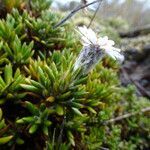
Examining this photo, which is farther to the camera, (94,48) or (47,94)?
(47,94)

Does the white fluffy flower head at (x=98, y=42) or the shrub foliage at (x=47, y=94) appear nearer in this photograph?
the white fluffy flower head at (x=98, y=42)

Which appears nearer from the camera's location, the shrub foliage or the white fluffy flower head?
the white fluffy flower head

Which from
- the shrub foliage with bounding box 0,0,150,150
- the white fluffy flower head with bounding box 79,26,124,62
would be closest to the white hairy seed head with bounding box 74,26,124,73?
the white fluffy flower head with bounding box 79,26,124,62

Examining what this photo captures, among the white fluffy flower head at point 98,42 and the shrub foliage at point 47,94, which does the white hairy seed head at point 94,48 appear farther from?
the shrub foliage at point 47,94

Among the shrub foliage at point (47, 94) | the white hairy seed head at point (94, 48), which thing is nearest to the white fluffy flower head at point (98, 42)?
the white hairy seed head at point (94, 48)

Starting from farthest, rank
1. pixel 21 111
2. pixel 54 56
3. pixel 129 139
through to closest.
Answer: pixel 129 139
pixel 54 56
pixel 21 111

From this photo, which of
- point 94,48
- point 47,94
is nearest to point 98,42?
point 94,48

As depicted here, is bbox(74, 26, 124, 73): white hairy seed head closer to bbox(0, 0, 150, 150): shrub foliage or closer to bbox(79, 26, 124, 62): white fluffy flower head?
bbox(79, 26, 124, 62): white fluffy flower head

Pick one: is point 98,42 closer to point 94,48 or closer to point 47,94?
point 94,48

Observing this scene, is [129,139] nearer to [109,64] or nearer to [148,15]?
[109,64]

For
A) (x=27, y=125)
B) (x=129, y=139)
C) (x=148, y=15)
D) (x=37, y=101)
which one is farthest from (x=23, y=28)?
(x=148, y=15)

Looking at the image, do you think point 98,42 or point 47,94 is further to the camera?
point 47,94
